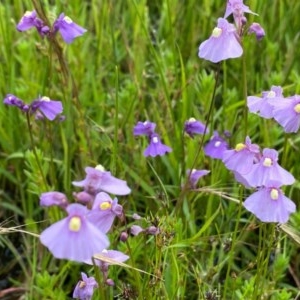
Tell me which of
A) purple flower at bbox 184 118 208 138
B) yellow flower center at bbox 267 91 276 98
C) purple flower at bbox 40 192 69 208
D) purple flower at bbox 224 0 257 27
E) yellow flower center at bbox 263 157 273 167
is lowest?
purple flower at bbox 184 118 208 138

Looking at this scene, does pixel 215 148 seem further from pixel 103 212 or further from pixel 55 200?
pixel 55 200

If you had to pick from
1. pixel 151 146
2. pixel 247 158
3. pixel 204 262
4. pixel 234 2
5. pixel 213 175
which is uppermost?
pixel 234 2

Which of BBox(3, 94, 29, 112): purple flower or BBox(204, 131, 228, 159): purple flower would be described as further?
BBox(204, 131, 228, 159): purple flower

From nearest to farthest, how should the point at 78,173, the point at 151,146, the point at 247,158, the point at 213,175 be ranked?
the point at 247,158 → the point at 151,146 → the point at 213,175 → the point at 78,173

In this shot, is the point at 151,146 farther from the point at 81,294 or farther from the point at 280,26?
the point at 280,26

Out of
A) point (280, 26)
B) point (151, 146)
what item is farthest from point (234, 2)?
point (280, 26)

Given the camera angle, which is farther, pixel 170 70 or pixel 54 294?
pixel 170 70

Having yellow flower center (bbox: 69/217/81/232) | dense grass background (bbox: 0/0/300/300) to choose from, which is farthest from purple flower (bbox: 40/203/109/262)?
dense grass background (bbox: 0/0/300/300)

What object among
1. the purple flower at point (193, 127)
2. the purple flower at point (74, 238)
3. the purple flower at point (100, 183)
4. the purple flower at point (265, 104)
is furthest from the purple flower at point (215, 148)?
the purple flower at point (74, 238)

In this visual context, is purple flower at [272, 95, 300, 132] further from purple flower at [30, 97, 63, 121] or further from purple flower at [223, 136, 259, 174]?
purple flower at [30, 97, 63, 121]
